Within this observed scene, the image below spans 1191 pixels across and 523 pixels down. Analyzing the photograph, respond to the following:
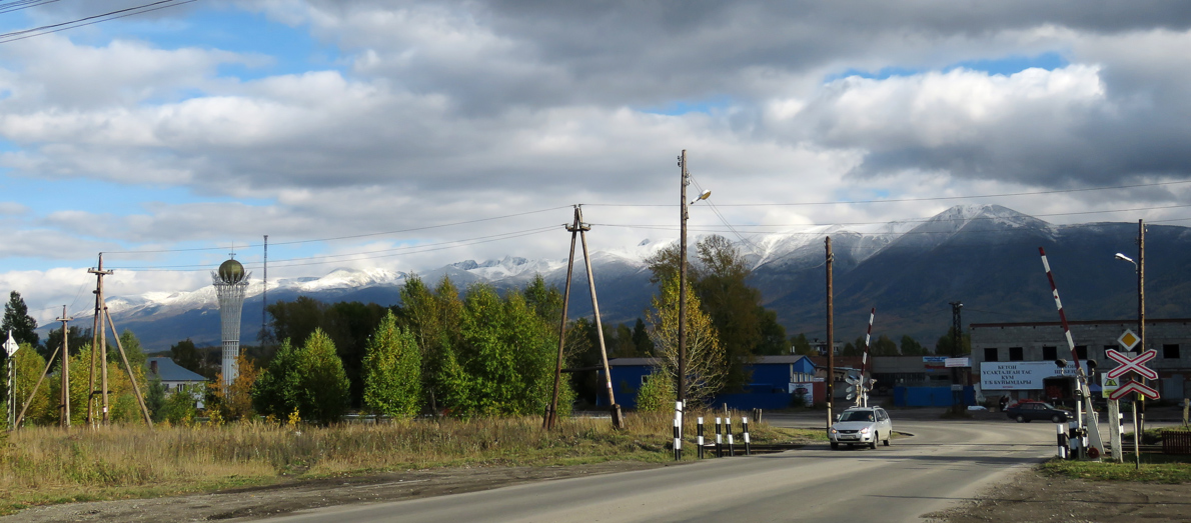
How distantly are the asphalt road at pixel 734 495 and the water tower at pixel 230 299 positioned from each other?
10561 cm

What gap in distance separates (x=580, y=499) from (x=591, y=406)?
79.6m

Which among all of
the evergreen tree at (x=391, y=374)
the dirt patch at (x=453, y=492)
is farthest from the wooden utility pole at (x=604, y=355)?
the evergreen tree at (x=391, y=374)

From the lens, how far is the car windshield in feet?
109

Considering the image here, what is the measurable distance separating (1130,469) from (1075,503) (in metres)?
6.36

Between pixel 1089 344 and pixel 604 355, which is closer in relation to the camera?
pixel 604 355

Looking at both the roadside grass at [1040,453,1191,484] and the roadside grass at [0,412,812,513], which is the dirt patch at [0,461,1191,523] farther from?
the roadside grass at [0,412,812,513]

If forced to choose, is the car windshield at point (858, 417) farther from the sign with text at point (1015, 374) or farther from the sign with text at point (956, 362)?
the sign with text at point (956, 362)

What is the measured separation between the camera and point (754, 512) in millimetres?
13227

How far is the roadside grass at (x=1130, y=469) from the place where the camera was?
60.6 feet

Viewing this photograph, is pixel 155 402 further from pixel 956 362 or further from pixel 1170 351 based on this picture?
pixel 1170 351

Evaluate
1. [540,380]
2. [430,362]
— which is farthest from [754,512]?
[430,362]

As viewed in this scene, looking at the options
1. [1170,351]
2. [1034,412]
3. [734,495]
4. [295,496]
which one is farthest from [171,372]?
[734,495]

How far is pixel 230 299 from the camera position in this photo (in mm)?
121125

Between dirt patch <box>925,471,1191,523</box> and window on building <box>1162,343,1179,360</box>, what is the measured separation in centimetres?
6721
